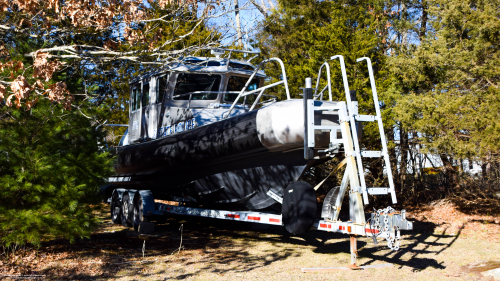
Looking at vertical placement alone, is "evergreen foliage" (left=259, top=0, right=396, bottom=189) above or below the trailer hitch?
above

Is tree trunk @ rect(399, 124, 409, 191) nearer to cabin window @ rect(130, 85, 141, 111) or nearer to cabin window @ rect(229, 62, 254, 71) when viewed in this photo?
cabin window @ rect(229, 62, 254, 71)

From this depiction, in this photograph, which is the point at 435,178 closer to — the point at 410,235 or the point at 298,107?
the point at 410,235

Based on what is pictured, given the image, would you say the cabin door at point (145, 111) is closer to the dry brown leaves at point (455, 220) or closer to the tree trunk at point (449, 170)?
the dry brown leaves at point (455, 220)

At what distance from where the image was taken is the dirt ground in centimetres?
572

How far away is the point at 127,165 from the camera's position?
9.91m

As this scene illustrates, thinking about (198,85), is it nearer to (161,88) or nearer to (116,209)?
(161,88)

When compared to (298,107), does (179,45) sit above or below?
above

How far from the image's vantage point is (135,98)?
10.5 metres

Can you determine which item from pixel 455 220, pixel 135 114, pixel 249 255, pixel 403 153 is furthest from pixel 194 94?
pixel 455 220

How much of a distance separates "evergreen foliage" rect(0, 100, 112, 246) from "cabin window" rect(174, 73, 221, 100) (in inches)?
109

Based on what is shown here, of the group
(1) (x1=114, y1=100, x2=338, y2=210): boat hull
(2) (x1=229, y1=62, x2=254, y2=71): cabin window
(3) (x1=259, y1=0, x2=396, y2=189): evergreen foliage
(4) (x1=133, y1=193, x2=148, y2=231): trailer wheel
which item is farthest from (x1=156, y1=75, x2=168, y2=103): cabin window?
(3) (x1=259, y1=0, x2=396, y2=189): evergreen foliage

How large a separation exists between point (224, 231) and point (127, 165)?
8.70 ft

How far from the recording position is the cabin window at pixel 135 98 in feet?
33.9

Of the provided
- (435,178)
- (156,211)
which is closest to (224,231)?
(156,211)
